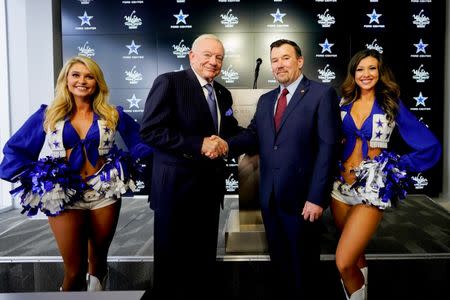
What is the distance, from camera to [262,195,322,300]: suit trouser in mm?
2160

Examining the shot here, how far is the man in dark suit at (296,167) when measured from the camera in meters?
2.10

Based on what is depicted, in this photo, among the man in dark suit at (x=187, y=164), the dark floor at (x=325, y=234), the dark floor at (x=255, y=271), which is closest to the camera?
the man in dark suit at (x=187, y=164)

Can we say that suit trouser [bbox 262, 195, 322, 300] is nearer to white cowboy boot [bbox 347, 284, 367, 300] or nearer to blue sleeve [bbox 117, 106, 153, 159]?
white cowboy boot [bbox 347, 284, 367, 300]

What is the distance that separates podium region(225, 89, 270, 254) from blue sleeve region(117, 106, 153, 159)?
839mm

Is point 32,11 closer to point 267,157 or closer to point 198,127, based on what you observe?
point 198,127

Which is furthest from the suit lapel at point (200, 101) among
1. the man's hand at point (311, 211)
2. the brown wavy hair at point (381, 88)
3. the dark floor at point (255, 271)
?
the dark floor at point (255, 271)

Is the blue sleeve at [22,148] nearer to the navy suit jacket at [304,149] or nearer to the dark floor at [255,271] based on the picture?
the dark floor at [255,271]

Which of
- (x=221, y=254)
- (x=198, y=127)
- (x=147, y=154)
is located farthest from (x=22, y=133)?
(x=221, y=254)

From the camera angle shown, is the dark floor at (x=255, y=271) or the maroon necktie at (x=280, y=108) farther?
the dark floor at (x=255, y=271)

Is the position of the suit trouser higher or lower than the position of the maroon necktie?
lower

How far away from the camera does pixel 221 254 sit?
3074mm

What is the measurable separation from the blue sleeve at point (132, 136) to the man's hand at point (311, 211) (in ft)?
3.26

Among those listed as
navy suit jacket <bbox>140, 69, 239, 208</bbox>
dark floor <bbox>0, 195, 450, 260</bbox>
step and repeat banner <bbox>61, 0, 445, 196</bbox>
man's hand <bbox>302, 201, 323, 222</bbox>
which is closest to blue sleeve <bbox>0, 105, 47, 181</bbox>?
navy suit jacket <bbox>140, 69, 239, 208</bbox>

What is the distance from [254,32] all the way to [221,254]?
3.73m
